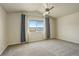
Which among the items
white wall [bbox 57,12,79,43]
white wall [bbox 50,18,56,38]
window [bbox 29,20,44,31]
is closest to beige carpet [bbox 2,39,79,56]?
white wall [bbox 57,12,79,43]

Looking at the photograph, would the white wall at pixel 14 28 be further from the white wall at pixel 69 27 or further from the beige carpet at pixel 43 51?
the white wall at pixel 69 27

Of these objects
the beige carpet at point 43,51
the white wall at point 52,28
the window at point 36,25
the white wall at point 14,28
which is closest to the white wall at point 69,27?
the white wall at point 52,28

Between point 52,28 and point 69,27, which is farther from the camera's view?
point 52,28

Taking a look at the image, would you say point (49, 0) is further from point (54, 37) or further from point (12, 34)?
point (54, 37)

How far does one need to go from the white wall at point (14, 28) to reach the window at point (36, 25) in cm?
113

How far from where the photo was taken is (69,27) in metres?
6.04

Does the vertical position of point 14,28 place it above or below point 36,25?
below

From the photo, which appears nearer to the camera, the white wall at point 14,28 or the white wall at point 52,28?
the white wall at point 14,28

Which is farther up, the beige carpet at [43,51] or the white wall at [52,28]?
the white wall at [52,28]

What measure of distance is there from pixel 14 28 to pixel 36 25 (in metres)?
1.98

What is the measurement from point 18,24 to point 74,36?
12.8 ft

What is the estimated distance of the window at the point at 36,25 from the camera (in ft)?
21.8

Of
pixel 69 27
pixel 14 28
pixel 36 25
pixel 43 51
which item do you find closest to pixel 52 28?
pixel 36 25

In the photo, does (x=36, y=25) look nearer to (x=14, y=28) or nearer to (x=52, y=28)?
(x=52, y=28)
